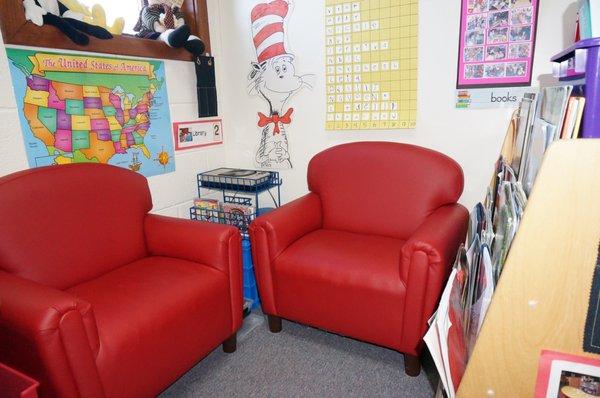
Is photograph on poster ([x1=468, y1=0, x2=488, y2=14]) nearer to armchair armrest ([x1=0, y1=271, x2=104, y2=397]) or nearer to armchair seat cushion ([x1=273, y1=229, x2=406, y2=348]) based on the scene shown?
armchair seat cushion ([x1=273, y1=229, x2=406, y2=348])

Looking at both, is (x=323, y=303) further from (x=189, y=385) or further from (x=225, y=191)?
(x=225, y=191)

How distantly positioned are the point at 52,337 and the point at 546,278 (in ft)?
4.25

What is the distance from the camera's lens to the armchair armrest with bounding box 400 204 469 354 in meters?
1.45

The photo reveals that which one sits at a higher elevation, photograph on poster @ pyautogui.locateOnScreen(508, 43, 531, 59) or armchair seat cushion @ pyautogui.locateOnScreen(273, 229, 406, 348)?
photograph on poster @ pyautogui.locateOnScreen(508, 43, 531, 59)

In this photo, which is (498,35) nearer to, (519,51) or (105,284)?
(519,51)

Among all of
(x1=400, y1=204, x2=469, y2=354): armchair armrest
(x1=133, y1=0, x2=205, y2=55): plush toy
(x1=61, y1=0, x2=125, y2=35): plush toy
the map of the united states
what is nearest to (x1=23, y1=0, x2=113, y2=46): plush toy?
(x1=61, y1=0, x2=125, y2=35): plush toy

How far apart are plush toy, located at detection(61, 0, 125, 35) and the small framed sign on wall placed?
0.59 m

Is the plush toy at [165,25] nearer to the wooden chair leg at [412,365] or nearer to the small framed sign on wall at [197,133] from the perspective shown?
the small framed sign on wall at [197,133]

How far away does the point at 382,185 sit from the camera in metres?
2.02

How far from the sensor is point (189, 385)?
1593 millimetres

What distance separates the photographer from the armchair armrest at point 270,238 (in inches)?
70.6

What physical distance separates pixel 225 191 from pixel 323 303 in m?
1.16

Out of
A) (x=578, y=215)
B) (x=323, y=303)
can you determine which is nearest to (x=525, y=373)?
(x=578, y=215)

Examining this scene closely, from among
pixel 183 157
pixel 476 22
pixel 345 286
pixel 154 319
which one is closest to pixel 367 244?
pixel 345 286
